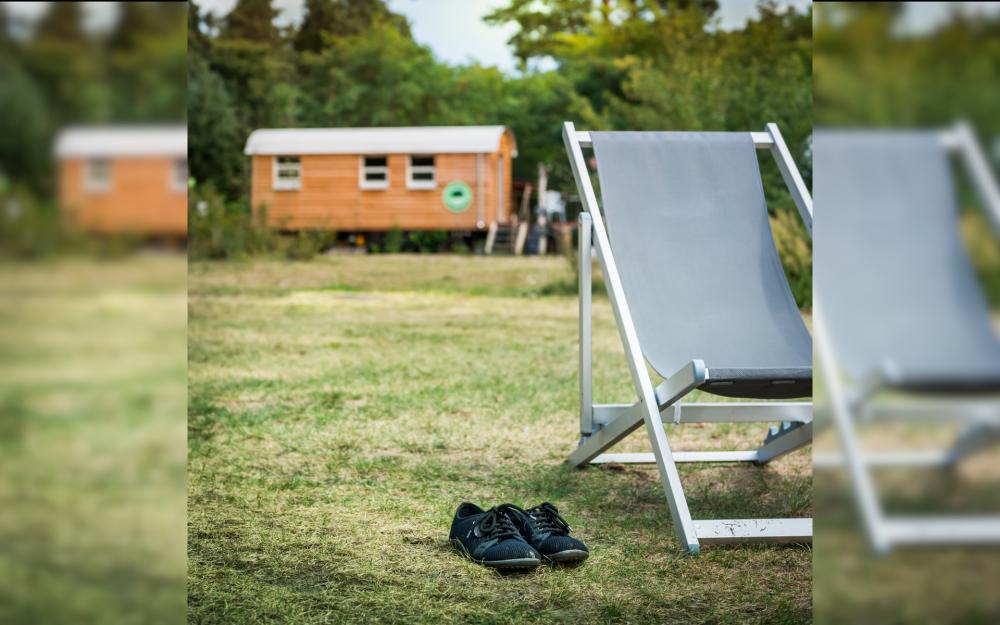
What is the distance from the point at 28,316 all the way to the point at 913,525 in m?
0.57

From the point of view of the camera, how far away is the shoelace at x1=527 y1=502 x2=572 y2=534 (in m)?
2.30

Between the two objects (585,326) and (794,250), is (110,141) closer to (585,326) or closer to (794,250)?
(585,326)

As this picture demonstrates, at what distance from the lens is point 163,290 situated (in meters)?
0.68

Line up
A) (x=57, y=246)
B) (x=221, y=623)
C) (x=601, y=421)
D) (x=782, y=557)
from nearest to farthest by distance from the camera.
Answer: (x=57, y=246)
(x=221, y=623)
(x=782, y=557)
(x=601, y=421)

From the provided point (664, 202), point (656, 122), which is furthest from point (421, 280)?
point (664, 202)

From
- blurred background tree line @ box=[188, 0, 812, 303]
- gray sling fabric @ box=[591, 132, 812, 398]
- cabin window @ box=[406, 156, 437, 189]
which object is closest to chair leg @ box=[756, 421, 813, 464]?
gray sling fabric @ box=[591, 132, 812, 398]

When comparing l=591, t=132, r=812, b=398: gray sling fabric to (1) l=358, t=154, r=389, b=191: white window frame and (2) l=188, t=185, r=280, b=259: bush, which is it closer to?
(2) l=188, t=185, r=280, b=259: bush

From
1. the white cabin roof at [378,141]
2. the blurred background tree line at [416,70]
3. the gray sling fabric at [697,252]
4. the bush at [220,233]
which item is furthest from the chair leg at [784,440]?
the white cabin roof at [378,141]

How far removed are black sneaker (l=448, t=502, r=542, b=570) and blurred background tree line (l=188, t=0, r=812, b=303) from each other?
9764mm

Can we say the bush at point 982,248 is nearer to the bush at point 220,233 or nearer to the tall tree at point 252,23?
the bush at point 220,233

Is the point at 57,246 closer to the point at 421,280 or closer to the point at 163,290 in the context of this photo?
the point at 163,290

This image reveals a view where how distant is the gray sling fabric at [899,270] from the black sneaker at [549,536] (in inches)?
72.4

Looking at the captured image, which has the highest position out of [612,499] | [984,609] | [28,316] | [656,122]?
[656,122]

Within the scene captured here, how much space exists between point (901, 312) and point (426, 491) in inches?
101
